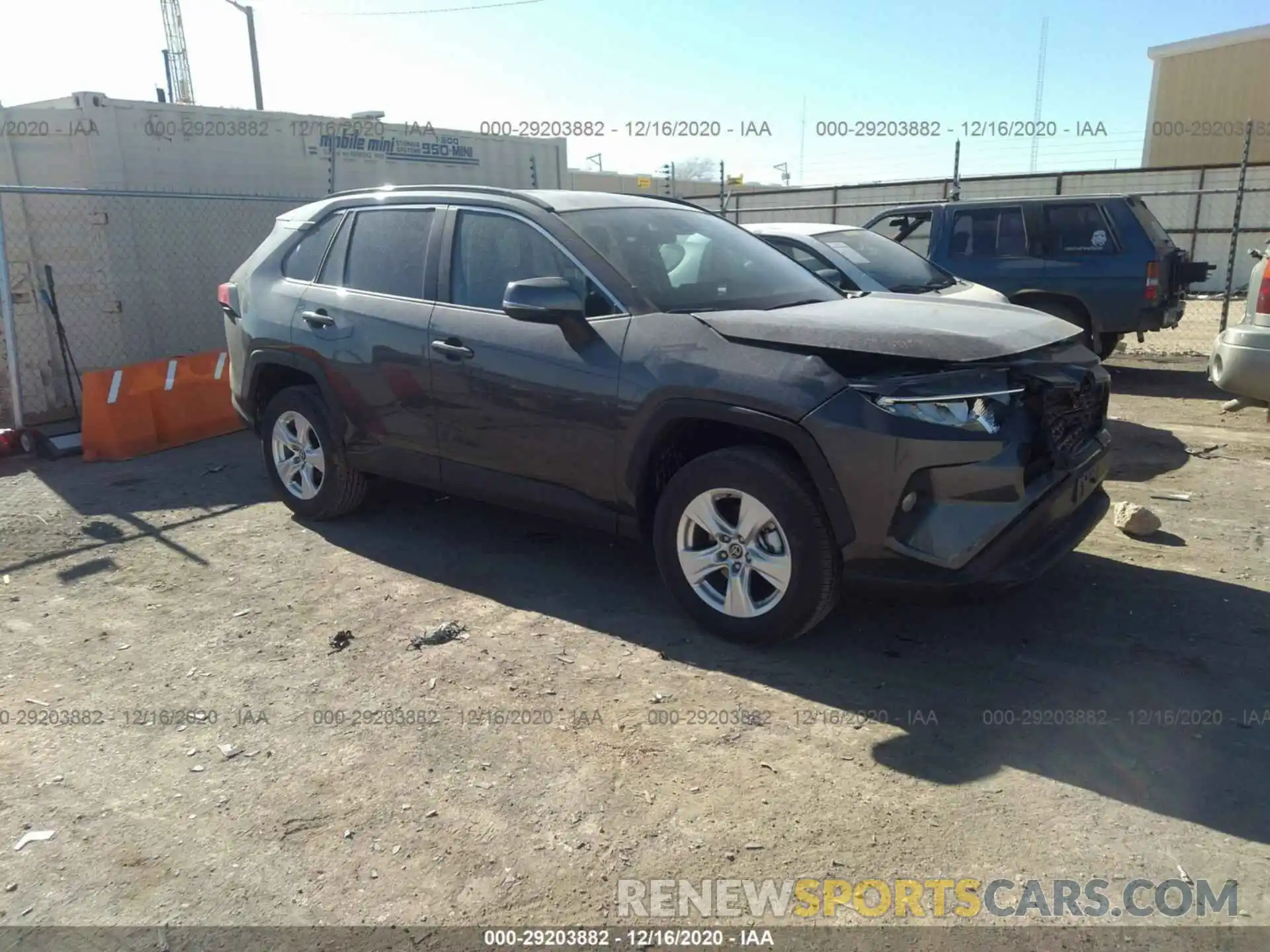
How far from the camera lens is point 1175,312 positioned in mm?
9672

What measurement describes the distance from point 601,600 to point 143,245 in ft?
22.9

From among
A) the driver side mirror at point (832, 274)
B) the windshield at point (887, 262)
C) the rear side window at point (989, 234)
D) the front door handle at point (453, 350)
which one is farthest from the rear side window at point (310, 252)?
the rear side window at point (989, 234)

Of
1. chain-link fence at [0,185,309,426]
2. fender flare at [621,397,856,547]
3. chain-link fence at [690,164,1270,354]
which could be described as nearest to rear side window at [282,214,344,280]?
fender flare at [621,397,856,547]

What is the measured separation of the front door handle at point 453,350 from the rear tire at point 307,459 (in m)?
1.06

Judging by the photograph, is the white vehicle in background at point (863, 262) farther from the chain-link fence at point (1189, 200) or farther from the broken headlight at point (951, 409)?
the chain-link fence at point (1189, 200)

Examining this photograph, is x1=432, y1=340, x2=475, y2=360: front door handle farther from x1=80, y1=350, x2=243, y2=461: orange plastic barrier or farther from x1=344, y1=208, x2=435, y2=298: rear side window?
x1=80, y1=350, x2=243, y2=461: orange plastic barrier

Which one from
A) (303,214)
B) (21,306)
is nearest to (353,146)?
(21,306)

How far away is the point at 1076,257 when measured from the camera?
9.65m

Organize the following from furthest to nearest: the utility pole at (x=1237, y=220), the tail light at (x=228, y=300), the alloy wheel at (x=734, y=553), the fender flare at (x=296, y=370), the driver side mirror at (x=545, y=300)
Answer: the utility pole at (x=1237, y=220) < the tail light at (x=228, y=300) < the fender flare at (x=296, y=370) < the driver side mirror at (x=545, y=300) < the alloy wheel at (x=734, y=553)

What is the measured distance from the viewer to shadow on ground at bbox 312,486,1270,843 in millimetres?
3084

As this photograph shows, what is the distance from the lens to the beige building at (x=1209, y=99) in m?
29.4

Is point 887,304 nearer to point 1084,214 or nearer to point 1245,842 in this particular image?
point 1245,842

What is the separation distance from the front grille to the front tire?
85 cm

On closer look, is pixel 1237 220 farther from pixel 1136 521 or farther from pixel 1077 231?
pixel 1136 521
